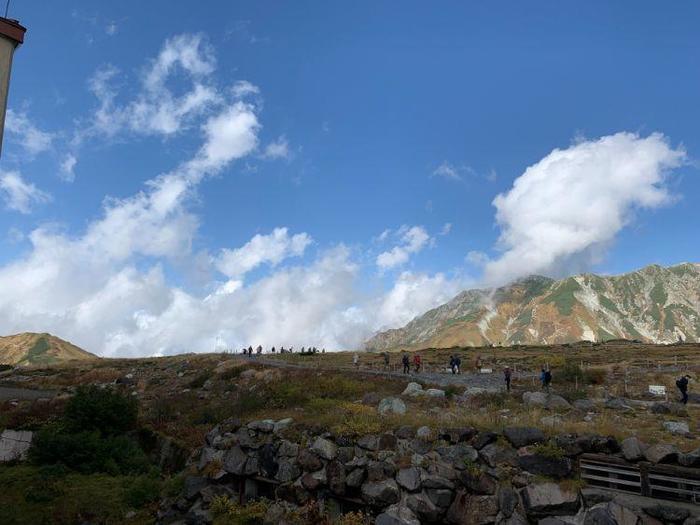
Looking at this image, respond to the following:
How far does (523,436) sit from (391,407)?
21.8 feet

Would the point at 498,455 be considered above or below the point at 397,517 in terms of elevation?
above

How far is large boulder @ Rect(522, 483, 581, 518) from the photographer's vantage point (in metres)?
11.4

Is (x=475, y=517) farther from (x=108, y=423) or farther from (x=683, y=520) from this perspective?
(x=108, y=423)

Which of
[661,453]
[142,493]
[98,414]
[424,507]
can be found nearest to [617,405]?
[661,453]

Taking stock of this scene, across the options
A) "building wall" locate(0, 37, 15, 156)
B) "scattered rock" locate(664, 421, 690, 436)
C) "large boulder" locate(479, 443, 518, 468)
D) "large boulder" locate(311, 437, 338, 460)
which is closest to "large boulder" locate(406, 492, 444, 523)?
"large boulder" locate(479, 443, 518, 468)

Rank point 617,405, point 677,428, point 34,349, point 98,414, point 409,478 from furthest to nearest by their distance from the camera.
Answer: point 34,349, point 98,414, point 617,405, point 677,428, point 409,478

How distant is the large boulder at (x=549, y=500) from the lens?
37.5ft

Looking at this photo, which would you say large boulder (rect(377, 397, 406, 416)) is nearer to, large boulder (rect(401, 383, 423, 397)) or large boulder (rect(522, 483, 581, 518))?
large boulder (rect(401, 383, 423, 397))

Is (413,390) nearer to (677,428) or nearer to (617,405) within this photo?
(617,405)

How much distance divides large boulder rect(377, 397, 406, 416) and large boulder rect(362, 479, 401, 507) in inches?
151

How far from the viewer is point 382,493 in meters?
13.8

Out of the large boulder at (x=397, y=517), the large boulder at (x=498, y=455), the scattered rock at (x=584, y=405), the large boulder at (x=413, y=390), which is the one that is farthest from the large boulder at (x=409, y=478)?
the large boulder at (x=413, y=390)

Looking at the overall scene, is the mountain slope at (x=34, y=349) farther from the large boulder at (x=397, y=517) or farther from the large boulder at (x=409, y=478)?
the large boulder at (x=397, y=517)

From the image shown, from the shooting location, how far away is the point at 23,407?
31.0 m
